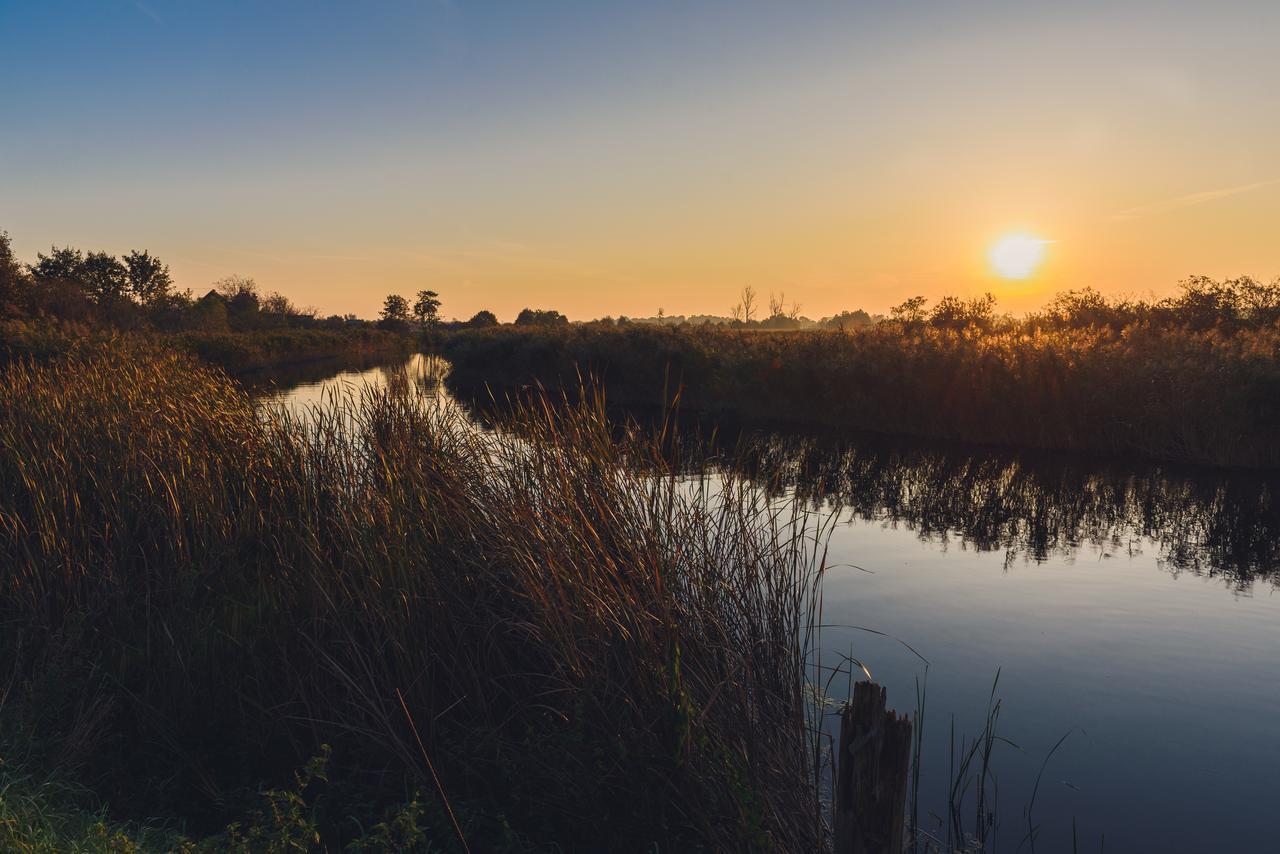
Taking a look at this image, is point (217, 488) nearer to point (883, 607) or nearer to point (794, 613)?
point (794, 613)

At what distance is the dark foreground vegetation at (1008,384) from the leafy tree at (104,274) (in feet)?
150

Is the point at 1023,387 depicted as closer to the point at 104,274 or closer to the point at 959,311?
the point at 959,311

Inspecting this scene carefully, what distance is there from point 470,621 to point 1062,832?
3413 millimetres

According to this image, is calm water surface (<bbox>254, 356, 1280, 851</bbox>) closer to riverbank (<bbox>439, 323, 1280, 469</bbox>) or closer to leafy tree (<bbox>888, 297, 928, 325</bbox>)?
Answer: riverbank (<bbox>439, 323, 1280, 469</bbox>)

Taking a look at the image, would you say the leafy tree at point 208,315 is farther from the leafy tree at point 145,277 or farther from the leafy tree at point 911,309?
the leafy tree at point 911,309

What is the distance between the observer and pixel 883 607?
7.79 m

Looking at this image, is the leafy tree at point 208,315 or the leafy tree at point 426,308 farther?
Answer: the leafy tree at point 426,308

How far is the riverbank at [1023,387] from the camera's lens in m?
14.2

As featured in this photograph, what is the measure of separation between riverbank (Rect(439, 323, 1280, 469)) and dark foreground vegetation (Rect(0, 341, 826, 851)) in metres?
4.38

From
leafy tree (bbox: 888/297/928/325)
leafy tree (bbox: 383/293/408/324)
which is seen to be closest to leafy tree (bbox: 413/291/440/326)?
leafy tree (bbox: 383/293/408/324)

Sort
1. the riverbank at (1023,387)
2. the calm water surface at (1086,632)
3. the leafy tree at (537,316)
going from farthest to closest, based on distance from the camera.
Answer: the leafy tree at (537,316) < the riverbank at (1023,387) < the calm water surface at (1086,632)

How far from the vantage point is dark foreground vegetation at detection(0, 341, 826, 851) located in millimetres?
3342

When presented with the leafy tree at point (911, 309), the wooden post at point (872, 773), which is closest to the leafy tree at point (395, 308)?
the leafy tree at point (911, 309)

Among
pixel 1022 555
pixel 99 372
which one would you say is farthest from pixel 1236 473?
pixel 99 372
